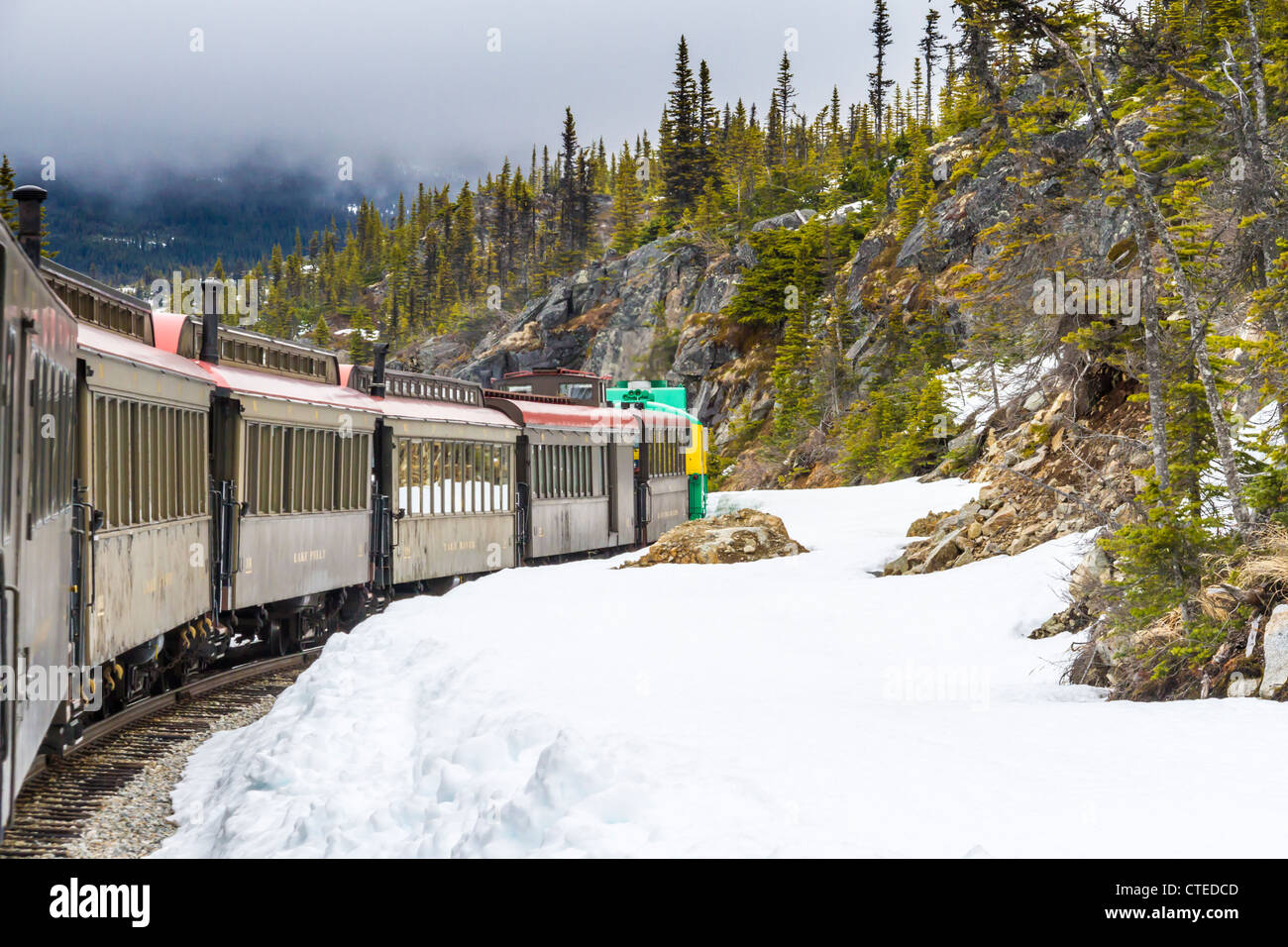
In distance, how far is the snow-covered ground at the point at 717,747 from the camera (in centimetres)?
534

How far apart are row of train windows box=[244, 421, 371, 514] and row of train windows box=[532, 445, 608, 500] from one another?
221 inches

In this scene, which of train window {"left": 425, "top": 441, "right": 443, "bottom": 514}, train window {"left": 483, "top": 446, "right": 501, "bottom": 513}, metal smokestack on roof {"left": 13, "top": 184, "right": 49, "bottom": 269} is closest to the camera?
metal smokestack on roof {"left": 13, "top": 184, "right": 49, "bottom": 269}

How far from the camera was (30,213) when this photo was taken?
1001cm

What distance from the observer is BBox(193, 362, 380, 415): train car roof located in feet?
43.7

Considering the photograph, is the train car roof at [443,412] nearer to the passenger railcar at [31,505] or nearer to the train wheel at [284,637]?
the train wheel at [284,637]

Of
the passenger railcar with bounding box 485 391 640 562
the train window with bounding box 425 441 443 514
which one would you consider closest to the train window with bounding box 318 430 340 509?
the train window with bounding box 425 441 443 514

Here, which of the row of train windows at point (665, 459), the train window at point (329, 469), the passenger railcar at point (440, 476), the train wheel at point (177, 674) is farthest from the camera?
the row of train windows at point (665, 459)

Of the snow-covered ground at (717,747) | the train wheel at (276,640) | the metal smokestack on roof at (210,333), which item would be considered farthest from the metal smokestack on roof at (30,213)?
the train wheel at (276,640)

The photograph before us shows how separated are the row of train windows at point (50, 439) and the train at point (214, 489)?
29mm

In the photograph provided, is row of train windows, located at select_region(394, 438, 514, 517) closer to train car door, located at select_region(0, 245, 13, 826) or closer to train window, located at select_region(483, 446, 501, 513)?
train window, located at select_region(483, 446, 501, 513)

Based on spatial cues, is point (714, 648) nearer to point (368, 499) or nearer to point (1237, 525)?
point (1237, 525)

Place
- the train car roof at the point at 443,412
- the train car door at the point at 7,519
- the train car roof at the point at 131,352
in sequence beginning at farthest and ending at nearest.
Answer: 1. the train car roof at the point at 443,412
2. the train car roof at the point at 131,352
3. the train car door at the point at 7,519

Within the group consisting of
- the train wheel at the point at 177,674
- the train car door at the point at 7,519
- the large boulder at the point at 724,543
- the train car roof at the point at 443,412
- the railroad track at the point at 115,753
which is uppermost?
the train car roof at the point at 443,412

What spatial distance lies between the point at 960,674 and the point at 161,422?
8377 mm
